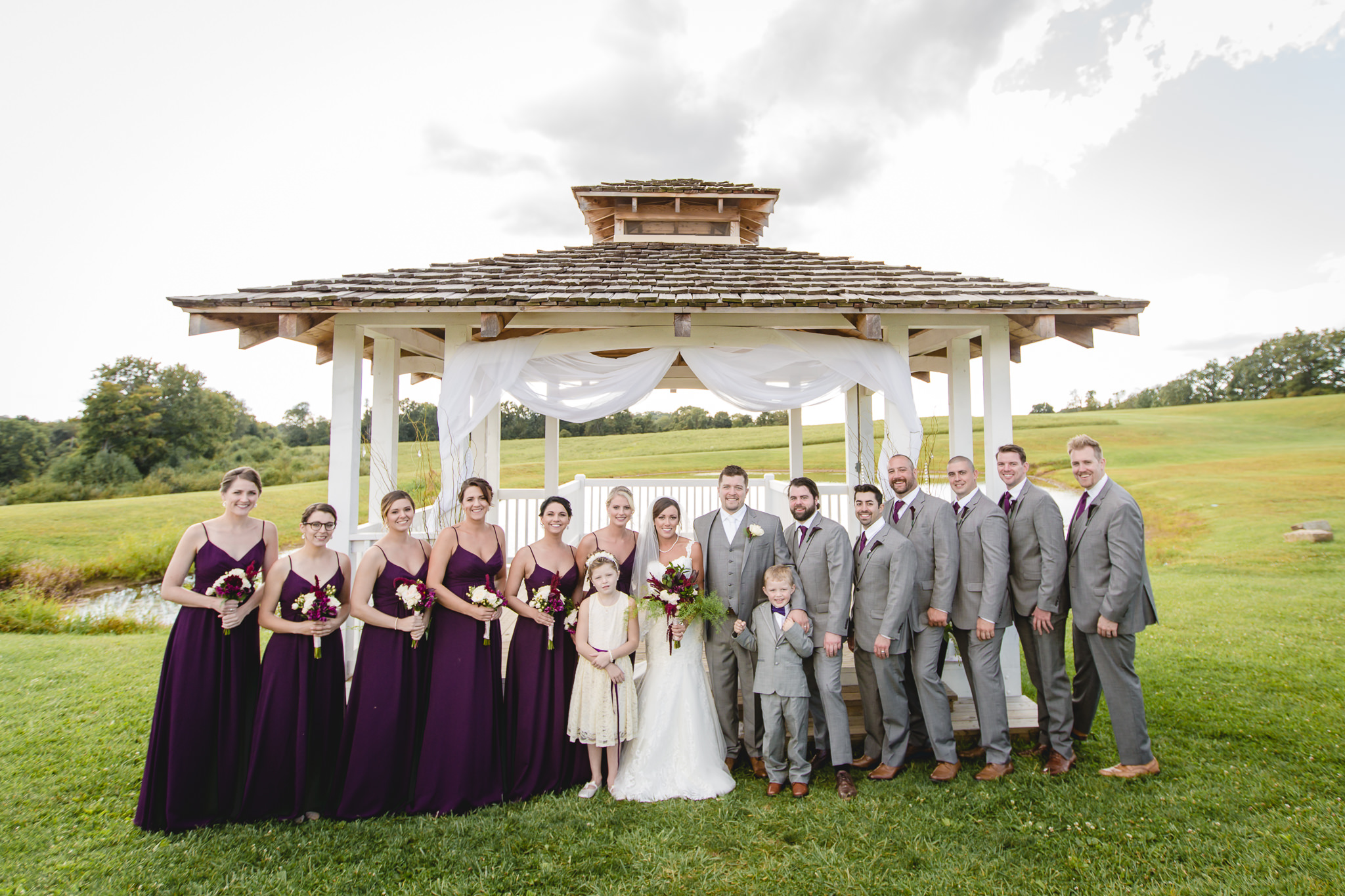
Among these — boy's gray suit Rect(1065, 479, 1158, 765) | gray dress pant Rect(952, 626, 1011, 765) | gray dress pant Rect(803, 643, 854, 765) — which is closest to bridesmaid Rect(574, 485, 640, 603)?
gray dress pant Rect(803, 643, 854, 765)

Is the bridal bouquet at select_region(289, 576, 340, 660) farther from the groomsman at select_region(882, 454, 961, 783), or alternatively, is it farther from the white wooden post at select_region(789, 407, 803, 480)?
the white wooden post at select_region(789, 407, 803, 480)

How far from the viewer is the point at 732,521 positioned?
4414mm

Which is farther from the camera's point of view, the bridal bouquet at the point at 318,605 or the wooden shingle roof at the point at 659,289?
the wooden shingle roof at the point at 659,289

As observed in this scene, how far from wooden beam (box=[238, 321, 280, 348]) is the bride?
419 centimetres

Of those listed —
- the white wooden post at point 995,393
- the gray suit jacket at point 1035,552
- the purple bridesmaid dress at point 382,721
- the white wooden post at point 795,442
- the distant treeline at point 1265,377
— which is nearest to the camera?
the purple bridesmaid dress at point 382,721

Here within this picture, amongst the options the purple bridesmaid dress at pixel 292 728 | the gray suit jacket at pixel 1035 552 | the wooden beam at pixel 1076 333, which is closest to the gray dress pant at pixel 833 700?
the gray suit jacket at pixel 1035 552

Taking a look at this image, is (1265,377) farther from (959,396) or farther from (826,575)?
(826,575)

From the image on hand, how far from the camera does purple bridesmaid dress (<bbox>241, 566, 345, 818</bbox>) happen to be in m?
3.75

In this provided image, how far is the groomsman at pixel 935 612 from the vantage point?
4.21 metres

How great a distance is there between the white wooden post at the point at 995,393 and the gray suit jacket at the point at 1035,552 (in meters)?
1.50

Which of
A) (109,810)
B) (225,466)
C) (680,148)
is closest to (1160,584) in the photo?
(109,810)

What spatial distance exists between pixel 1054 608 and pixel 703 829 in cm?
277

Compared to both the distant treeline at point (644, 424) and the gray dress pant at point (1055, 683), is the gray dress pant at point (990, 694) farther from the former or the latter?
the distant treeline at point (644, 424)

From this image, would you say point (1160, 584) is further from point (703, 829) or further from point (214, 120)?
point (214, 120)
